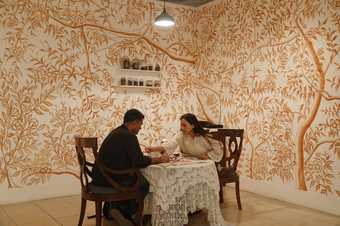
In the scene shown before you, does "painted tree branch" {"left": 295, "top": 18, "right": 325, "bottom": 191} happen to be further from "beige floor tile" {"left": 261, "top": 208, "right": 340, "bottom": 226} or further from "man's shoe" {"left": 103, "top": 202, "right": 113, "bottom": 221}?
"man's shoe" {"left": 103, "top": 202, "right": 113, "bottom": 221}

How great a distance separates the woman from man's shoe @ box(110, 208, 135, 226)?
74 centimetres

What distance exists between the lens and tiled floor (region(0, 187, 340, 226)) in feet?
11.6

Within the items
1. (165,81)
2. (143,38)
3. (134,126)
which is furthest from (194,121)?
(143,38)

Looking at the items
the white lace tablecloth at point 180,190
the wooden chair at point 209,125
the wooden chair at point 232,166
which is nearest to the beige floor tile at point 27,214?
the white lace tablecloth at point 180,190

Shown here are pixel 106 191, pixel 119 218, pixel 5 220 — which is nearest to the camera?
pixel 106 191

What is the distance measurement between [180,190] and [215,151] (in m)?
0.86

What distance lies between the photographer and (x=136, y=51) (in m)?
5.24

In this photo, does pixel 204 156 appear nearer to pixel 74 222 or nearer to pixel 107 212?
pixel 107 212

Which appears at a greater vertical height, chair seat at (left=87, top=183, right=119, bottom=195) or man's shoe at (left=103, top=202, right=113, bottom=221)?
chair seat at (left=87, top=183, right=119, bottom=195)

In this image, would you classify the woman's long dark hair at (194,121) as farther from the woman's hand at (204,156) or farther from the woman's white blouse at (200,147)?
the woman's hand at (204,156)

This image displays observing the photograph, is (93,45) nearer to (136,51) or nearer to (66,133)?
(136,51)

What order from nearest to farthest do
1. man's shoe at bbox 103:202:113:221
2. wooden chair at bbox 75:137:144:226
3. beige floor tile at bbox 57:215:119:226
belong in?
wooden chair at bbox 75:137:144:226 → beige floor tile at bbox 57:215:119:226 → man's shoe at bbox 103:202:113:221

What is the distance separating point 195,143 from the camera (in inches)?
150

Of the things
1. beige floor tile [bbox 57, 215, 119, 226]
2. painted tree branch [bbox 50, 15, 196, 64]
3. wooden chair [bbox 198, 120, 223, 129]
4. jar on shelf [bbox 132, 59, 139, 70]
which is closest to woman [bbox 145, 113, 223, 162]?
beige floor tile [bbox 57, 215, 119, 226]
